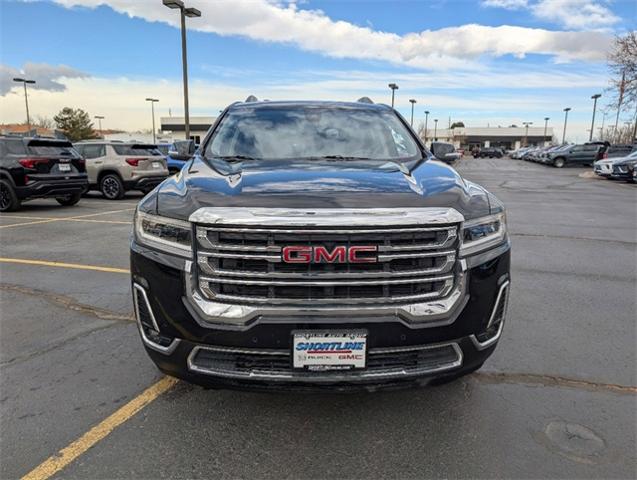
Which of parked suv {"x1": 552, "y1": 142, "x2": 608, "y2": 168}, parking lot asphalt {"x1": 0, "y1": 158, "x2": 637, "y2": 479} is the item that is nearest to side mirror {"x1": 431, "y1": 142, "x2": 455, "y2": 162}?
parking lot asphalt {"x1": 0, "y1": 158, "x2": 637, "y2": 479}

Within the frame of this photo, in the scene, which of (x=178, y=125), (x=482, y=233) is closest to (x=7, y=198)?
(x=482, y=233)

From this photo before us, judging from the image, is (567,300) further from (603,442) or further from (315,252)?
(315,252)

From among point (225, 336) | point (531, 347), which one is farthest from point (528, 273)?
point (225, 336)

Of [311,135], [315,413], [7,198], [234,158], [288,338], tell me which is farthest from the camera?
[7,198]

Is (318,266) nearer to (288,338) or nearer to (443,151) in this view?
(288,338)

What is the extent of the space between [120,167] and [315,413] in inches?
532

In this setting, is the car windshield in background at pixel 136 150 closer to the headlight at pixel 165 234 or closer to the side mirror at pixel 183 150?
the side mirror at pixel 183 150

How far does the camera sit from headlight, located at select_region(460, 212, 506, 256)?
8.30 feet

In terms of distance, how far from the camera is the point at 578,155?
129 ft

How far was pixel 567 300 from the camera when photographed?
5.09m

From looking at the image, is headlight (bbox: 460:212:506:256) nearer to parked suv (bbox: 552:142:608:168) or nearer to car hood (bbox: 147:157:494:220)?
car hood (bbox: 147:157:494:220)

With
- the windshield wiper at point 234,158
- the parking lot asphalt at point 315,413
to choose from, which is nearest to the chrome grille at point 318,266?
the parking lot asphalt at point 315,413

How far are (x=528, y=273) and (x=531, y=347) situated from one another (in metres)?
2.49

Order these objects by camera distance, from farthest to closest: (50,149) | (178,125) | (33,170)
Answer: (178,125) → (50,149) → (33,170)
